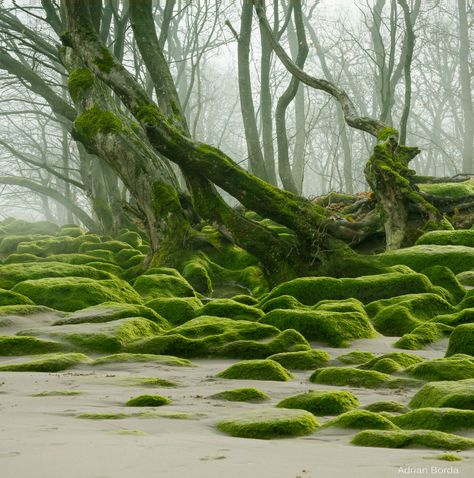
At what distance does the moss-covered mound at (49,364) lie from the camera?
224 inches

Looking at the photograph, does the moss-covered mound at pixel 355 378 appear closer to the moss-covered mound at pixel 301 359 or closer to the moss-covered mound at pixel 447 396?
the moss-covered mound at pixel 301 359

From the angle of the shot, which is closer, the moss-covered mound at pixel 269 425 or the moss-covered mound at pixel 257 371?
the moss-covered mound at pixel 269 425

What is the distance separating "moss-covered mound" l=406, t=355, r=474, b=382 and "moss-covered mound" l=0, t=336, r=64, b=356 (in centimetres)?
308

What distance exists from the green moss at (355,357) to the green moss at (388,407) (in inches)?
65.4

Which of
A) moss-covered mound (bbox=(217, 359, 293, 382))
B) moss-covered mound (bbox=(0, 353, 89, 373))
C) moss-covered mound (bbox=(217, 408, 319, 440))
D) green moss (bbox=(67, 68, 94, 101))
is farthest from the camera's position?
green moss (bbox=(67, 68, 94, 101))

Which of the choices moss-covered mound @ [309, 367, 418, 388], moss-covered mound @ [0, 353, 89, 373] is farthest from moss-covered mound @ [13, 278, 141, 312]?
moss-covered mound @ [309, 367, 418, 388]

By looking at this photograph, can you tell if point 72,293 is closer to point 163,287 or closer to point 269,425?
point 163,287

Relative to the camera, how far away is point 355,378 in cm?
530

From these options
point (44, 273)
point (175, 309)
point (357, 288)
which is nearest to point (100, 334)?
point (175, 309)

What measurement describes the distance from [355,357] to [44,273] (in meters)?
5.78

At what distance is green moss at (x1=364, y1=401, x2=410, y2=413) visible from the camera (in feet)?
14.2

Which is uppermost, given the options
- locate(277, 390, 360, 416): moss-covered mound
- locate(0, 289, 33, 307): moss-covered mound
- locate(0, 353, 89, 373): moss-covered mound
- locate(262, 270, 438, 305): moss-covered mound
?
locate(0, 289, 33, 307): moss-covered mound

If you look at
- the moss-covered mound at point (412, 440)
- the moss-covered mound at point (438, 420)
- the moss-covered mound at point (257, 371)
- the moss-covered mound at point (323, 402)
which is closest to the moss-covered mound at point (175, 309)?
the moss-covered mound at point (257, 371)

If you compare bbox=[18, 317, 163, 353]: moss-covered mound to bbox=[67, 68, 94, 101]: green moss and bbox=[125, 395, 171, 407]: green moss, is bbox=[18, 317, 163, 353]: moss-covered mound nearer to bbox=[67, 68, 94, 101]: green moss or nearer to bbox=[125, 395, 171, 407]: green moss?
bbox=[125, 395, 171, 407]: green moss
